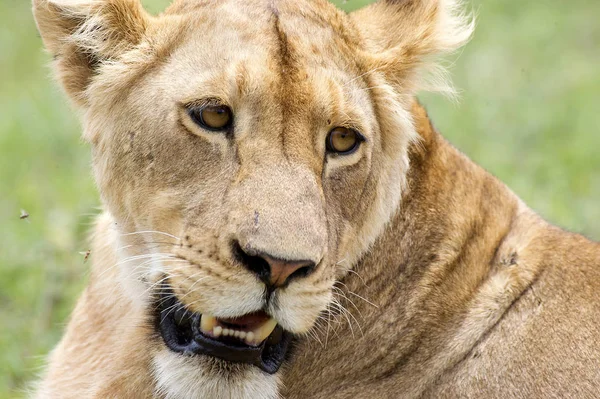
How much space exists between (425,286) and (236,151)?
37.0 inches

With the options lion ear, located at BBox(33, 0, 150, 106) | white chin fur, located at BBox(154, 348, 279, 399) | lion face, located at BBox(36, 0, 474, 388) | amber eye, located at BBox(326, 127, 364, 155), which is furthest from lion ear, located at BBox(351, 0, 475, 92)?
white chin fur, located at BBox(154, 348, 279, 399)

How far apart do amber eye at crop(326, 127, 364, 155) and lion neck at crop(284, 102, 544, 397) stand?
380 mm

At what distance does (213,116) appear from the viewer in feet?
10.9

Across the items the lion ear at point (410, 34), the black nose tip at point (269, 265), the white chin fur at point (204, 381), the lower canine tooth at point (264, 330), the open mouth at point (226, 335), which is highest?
the lion ear at point (410, 34)

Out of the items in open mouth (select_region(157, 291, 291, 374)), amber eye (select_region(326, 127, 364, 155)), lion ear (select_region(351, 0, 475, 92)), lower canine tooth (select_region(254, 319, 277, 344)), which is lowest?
open mouth (select_region(157, 291, 291, 374))

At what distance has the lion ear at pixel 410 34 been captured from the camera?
378 centimetres

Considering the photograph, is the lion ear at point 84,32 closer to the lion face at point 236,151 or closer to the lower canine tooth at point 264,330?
the lion face at point 236,151

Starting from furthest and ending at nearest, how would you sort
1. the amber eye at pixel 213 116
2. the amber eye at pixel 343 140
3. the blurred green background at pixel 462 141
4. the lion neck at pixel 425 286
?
the blurred green background at pixel 462 141
the lion neck at pixel 425 286
the amber eye at pixel 343 140
the amber eye at pixel 213 116

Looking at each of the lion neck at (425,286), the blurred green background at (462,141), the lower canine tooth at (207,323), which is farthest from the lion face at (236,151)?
the blurred green background at (462,141)

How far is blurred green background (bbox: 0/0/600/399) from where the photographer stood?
221 inches

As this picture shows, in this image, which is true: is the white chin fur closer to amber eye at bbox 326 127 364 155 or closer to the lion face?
the lion face

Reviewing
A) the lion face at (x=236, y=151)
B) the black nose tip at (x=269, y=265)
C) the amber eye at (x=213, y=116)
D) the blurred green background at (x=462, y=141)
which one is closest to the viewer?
the black nose tip at (x=269, y=265)

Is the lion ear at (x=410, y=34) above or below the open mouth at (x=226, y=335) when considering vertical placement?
above

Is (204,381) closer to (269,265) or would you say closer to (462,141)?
(269,265)
